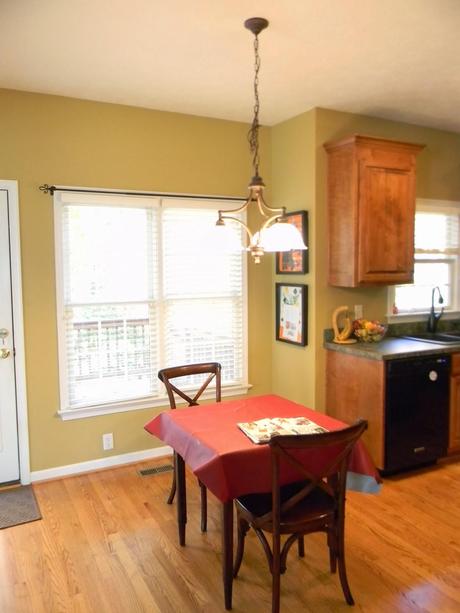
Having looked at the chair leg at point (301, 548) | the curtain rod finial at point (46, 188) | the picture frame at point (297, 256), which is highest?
the curtain rod finial at point (46, 188)

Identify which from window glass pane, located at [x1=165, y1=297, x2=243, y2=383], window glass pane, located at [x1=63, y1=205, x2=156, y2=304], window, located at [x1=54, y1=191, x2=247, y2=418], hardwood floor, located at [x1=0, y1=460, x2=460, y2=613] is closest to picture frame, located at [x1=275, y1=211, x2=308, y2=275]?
window, located at [x1=54, y1=191, x2=247, y2=418]

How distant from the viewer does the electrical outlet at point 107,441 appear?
3.70m

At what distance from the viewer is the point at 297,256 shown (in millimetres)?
3906

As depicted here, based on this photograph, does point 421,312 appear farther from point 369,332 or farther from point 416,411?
point 416,411

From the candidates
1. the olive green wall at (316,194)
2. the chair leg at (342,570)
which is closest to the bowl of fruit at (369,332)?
the olive green wall at (316,194)

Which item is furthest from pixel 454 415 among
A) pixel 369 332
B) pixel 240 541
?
pixel 240 541

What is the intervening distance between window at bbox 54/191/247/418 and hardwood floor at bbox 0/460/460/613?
2.65ft

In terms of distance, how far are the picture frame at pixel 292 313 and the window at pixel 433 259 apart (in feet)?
2.91

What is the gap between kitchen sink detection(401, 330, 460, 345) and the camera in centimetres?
400

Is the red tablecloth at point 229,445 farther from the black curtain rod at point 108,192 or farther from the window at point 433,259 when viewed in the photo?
the window at point 433,259

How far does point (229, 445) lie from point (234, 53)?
2.12 m

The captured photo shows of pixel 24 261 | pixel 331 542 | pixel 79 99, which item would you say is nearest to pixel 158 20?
pixel 79 99

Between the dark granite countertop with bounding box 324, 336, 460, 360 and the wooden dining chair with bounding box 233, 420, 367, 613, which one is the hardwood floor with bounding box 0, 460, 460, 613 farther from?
the dark granite countertop with bounding box 324, 336, 460, 360

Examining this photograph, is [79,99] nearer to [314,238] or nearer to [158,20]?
[158,20]
